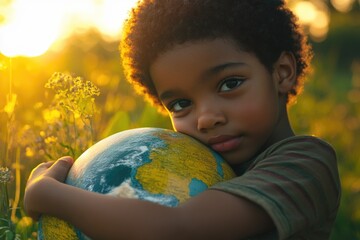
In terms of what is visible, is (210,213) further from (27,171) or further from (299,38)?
Result: (27,171)

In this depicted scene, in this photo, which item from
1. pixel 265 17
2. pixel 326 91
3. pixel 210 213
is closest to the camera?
pixel 210 213

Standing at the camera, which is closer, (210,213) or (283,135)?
(210,213)

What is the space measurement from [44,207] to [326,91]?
24.3 ft

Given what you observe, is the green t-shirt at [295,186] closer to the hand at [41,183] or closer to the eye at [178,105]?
the eye at [178,105]

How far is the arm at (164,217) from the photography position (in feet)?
9.24

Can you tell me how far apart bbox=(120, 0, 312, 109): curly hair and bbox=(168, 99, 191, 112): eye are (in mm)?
246

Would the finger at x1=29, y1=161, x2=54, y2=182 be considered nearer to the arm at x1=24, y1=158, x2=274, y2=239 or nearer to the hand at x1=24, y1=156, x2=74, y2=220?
the hand at x1=24, y1=156, x2=74, y2=220

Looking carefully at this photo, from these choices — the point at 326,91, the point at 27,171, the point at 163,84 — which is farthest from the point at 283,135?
the point at 326,91

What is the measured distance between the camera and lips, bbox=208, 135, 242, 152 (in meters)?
3.52

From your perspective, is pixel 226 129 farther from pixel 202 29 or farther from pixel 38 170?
pixel 38 170

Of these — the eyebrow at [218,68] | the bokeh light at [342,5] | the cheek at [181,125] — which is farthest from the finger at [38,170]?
the bokeh light at [342,5]

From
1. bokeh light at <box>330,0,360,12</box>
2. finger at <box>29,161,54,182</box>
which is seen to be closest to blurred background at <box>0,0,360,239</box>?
finger at <box>29,161,54,182</box>

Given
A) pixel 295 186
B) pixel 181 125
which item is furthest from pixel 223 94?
pixel 295 186

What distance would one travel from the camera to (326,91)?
9945 millimetres
